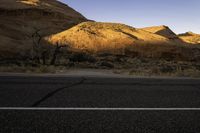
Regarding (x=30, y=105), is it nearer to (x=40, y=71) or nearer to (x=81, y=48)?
(x=40, y=71)

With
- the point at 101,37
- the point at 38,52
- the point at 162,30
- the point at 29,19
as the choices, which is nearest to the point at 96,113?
the point at 38,52

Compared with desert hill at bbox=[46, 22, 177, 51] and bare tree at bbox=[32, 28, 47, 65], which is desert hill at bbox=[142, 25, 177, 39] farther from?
bare tree at bbox=[32, 28, 47, 65]

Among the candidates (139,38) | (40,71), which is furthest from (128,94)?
(139,38)

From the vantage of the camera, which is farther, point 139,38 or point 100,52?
point 139,38

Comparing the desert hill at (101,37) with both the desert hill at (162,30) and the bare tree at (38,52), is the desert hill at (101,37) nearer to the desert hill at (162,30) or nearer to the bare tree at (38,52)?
the bare tree at (38,52)

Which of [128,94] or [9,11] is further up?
[9,11]

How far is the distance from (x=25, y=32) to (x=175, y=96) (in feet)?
186

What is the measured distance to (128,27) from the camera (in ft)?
220

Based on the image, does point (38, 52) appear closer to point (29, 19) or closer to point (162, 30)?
point (29, 19)

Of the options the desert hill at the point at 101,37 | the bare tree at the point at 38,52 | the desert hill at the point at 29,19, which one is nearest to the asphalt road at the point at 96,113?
the bare tree at the point at 38,52

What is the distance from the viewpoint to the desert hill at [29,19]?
60594 mm

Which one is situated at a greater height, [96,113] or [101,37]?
[101,37]

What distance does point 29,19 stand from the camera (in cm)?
7044

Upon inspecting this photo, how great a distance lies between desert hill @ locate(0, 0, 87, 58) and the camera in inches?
2386
